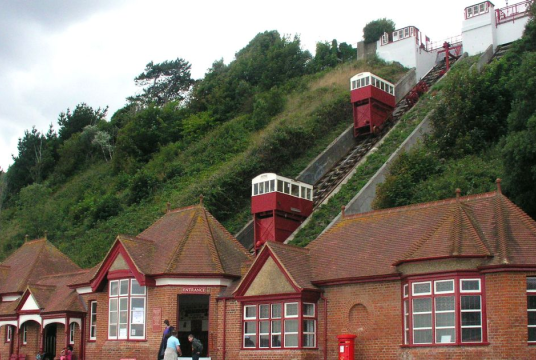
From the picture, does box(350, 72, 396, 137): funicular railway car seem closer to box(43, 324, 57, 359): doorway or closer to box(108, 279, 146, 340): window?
box(43, 324, 57, 359): doorway

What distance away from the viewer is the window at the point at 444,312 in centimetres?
2233

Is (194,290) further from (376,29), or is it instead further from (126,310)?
(376,29)

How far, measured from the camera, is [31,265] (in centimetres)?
4097

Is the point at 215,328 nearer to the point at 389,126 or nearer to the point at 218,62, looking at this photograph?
the point at 389,126

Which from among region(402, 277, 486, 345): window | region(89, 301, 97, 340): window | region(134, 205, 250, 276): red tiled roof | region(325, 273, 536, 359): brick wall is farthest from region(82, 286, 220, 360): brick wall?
region(402, 277, 486, 345): window

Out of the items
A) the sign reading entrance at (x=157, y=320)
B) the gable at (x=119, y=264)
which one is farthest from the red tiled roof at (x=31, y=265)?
the sign reading entrance at (x=157, y=320)

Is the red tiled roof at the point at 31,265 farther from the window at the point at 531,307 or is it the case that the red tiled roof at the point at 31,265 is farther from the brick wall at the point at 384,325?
the window at the point at 531,307

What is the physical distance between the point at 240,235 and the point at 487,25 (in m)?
36.4

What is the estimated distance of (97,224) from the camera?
5975 centimetres

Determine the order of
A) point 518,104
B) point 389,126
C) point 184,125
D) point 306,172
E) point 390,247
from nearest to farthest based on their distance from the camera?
point 390,247
point 518,104
point 306,172
point 389,126
point 184,125

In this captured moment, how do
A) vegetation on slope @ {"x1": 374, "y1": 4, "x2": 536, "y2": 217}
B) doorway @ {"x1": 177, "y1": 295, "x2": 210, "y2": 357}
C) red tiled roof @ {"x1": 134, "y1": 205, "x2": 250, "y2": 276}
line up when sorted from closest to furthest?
red tiled roof @ {"x1": 134, "y1": 205, "x2": 250, "y2": 276} < doorway @ {"x1": 177, "y1": 295, "x2": 210, "y2": 357} < vegetation on slope @ {"x1": 374, "y1": 4, "x2": 536, "y2": 217}

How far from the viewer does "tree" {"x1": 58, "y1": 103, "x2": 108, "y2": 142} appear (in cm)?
9544

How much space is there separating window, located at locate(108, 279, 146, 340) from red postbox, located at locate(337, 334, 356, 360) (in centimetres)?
871

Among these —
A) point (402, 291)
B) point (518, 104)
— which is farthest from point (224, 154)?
point (402, 291)
